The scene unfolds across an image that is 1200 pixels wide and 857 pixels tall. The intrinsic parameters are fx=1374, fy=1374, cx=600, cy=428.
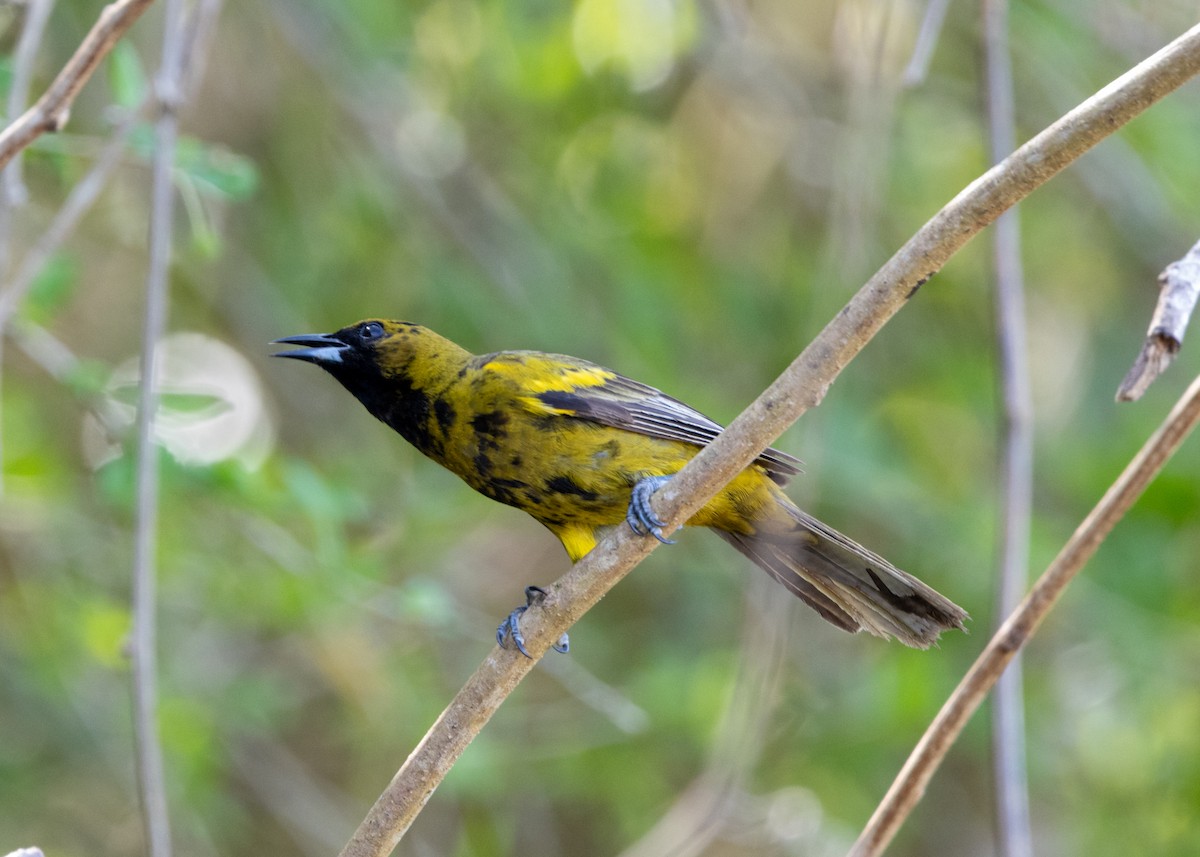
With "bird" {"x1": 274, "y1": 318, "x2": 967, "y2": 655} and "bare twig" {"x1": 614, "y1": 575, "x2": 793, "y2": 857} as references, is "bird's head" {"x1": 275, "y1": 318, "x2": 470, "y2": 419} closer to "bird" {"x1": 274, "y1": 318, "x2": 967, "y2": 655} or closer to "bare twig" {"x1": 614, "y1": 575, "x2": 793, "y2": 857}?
"bird" {"x1": 274, "y1": 318, "x2": 967, "y2": 655}

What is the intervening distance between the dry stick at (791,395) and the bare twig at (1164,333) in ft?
1.01

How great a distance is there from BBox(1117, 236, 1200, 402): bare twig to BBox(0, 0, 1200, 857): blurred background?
2.92m

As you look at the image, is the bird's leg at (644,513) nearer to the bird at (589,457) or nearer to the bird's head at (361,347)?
the bird at (589,457)

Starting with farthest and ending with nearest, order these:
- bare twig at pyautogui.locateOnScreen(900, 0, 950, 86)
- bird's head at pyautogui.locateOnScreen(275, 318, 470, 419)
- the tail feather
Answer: bird's head at pyautogui.locateOnScreen(275, 318, 470, 419) < the tail feather < bare twig at pyautogui.locateOnScreen(900, 0, 950, 86)

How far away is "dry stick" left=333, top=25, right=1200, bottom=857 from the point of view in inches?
77.1

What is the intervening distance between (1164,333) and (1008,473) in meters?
1.39

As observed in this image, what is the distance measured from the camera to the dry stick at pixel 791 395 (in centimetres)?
196

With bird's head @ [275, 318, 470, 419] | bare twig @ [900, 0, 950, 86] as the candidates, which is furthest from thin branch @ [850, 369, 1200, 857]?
bird's head @ [275, 318, 470, 419]

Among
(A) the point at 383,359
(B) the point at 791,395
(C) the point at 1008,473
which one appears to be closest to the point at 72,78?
(B) the point at 791,395

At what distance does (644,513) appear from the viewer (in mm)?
3061

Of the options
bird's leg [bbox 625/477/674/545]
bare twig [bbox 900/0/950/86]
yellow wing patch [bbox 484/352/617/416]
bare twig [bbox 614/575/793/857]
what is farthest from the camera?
yellow wing patch [bbox 484/352/617/416]

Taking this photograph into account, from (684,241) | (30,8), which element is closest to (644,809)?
(684,241)

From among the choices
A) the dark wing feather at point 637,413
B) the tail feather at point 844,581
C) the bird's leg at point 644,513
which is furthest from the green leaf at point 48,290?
the tail feather at point 844,581

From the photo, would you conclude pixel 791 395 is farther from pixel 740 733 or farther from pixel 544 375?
pixel 740 733
